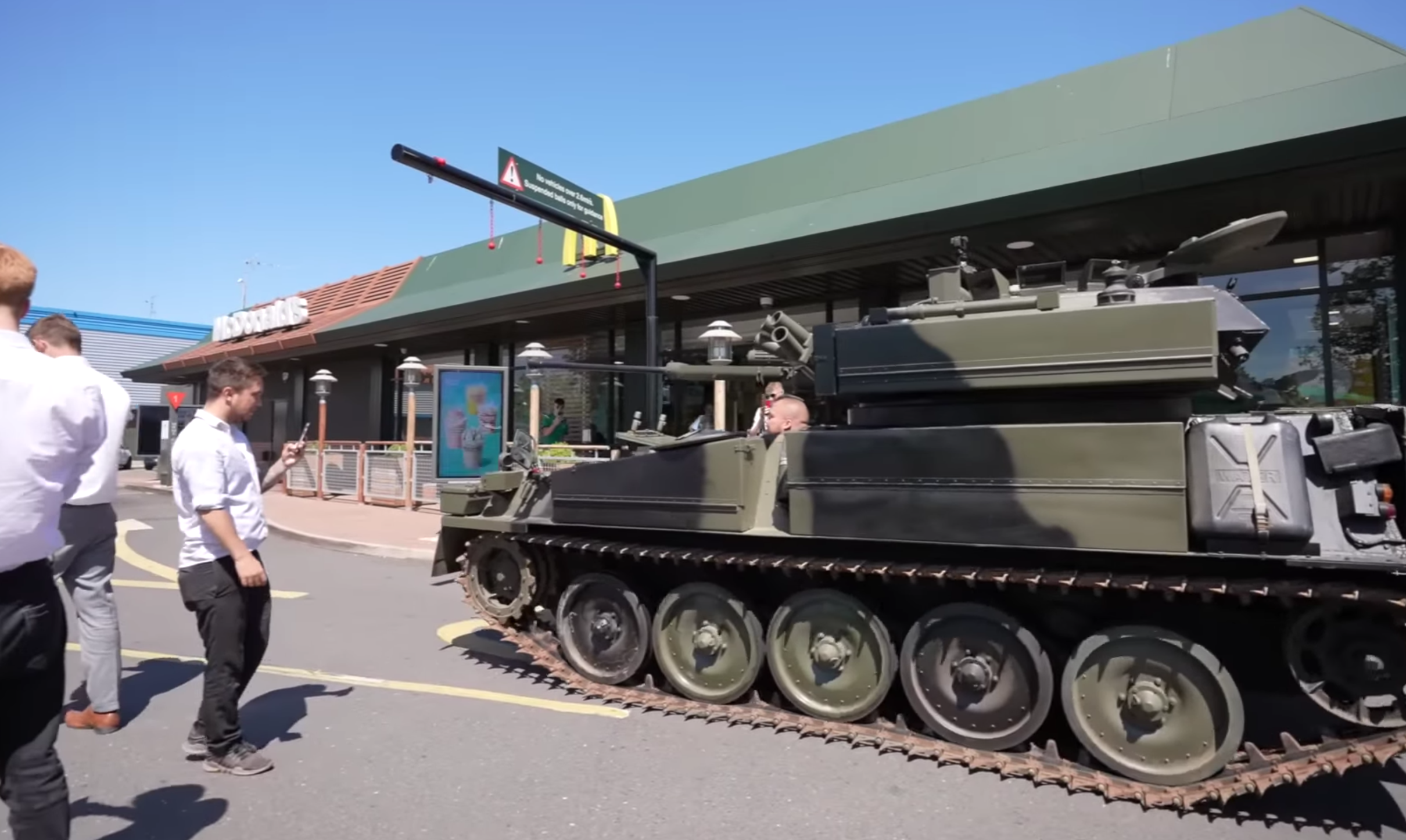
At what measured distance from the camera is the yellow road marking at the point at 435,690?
530 centimetres

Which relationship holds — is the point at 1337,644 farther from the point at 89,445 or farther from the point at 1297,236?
the point at 1297,236

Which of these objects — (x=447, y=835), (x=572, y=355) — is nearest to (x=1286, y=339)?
(x=447, y=835)

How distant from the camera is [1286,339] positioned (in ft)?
34.0

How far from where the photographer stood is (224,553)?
4.11 meters

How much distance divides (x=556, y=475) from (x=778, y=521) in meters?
1.65

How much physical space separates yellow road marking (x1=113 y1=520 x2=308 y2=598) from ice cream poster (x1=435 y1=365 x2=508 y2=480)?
4.09 meters

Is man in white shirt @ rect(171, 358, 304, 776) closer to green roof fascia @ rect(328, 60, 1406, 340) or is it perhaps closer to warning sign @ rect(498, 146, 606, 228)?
warning sign @ rect(498, 146, 606, 228)

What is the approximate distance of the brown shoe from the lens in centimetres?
480

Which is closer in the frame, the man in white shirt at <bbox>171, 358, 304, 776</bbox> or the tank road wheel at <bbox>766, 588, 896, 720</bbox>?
the man in white shirt at <bbox>171, 358, 304, 776</bbox>

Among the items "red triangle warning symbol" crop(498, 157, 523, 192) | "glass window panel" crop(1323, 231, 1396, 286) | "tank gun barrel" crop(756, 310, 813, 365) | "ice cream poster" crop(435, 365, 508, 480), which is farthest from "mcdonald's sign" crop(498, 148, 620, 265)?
"glass window panel" crop(1323, 231, 1396, 286)

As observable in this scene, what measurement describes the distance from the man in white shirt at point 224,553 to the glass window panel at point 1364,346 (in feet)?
35.7

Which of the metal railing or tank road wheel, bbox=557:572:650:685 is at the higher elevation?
the metal railing

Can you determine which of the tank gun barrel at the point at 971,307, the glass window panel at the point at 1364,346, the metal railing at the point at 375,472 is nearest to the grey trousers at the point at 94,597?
the tank gun barrel at the point at 971,307

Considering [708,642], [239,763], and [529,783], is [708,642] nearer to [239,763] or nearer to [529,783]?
[529,783]
